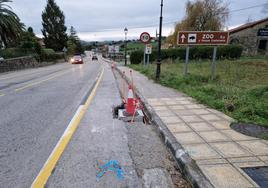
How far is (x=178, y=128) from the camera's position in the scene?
430 cm

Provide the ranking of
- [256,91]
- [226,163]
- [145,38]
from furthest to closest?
[145,38] < [256,91] < [226,163]

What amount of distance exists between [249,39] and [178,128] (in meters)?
35.0

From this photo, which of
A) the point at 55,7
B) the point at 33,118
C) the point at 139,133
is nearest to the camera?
the point at 139,133

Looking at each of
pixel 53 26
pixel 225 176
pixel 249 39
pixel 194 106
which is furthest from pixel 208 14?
pixel 53 26

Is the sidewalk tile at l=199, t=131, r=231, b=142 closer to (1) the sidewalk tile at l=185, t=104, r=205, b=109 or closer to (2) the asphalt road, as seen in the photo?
(1) the sidewalk tile at l=185, t=104, r=205, b=109

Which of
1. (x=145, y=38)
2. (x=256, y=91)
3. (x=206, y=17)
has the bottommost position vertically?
(x=256, y=91)

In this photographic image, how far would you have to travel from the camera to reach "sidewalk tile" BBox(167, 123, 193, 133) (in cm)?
418

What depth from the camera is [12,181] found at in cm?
267

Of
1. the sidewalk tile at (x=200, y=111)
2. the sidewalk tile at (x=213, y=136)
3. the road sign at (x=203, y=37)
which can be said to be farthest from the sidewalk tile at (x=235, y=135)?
the road sign at (x=203, y=37)

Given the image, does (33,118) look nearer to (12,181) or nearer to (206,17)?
(12,181)

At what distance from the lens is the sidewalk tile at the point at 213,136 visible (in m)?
3.74

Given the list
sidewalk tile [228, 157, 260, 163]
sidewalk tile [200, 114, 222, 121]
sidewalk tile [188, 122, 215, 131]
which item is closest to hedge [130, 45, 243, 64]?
sidewalk tile [200, 114, 222, 121]

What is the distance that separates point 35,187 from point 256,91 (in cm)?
718

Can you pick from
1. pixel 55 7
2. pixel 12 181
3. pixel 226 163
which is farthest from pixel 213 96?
pixel 55 7
